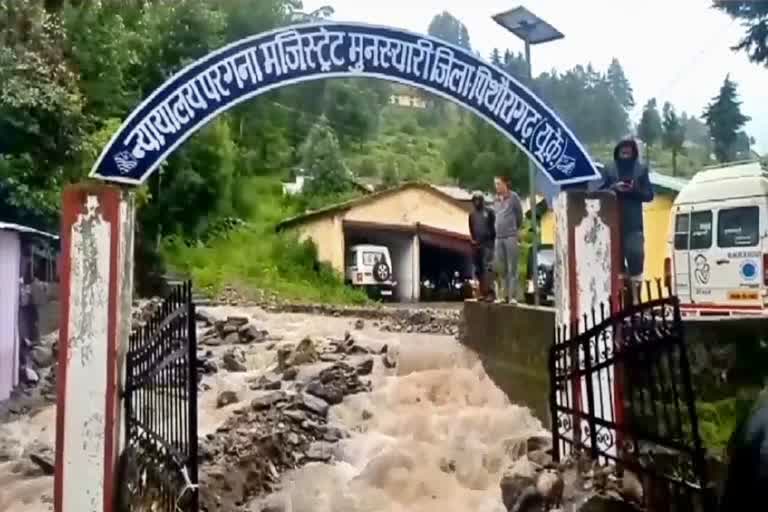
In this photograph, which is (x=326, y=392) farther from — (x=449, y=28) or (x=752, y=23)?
(x=752, y=23)

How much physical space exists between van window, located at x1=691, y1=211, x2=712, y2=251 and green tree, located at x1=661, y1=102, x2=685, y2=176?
1.63ft

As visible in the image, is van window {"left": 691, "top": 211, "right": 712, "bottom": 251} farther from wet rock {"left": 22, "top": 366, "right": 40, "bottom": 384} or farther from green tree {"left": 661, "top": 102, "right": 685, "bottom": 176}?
wet rock {"left": 22, "top": 366, "right": 40, "bottom": 384}

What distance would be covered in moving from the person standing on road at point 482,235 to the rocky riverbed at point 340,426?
53 centimetres

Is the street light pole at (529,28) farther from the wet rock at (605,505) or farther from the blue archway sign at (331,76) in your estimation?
the wet rock at (605,505)

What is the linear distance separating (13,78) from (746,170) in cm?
385

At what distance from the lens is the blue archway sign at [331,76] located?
3342 millimetres

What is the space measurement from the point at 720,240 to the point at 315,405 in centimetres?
244

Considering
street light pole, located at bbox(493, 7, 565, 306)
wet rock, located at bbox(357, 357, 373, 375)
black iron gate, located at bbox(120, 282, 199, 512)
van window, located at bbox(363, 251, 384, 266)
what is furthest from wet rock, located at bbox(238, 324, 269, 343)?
black iron gate, located at bbox(120, 282, 199, 512)

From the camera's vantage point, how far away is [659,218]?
16.9ft

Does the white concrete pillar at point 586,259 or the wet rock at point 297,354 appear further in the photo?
the wet rock at point 297,354

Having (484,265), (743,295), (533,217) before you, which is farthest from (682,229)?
(533,217)

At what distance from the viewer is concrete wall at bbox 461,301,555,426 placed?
4.27m

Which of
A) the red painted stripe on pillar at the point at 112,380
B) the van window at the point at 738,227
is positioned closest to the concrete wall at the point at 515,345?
the van window at the point at 738,227

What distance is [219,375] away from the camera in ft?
Result: 17.3
